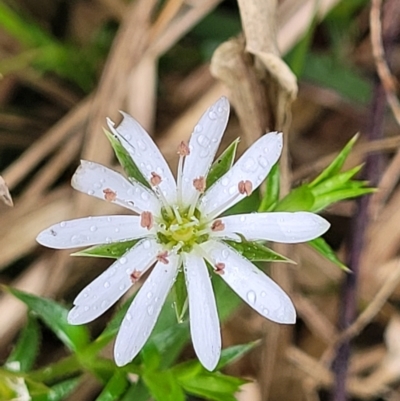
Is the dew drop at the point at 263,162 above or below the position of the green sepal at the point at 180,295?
above

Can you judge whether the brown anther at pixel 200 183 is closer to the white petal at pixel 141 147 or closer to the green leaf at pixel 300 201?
the white petal at pixel 141 147

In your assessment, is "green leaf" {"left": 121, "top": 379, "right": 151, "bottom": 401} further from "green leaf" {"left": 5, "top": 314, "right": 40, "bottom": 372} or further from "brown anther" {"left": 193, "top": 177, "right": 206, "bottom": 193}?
"brown anther" {"left": 193, "top": 177, "right": 206, "bottom": 193}

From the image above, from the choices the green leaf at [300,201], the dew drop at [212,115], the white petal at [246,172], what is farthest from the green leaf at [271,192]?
the dew drop at [212,115]

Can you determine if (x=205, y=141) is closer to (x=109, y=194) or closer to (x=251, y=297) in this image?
(x=109, y=194)

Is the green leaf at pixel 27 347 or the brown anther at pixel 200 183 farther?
the green leaf at pixel 27 347

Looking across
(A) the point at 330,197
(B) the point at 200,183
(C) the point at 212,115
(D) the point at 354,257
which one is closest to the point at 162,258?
(B) the point at 200,183

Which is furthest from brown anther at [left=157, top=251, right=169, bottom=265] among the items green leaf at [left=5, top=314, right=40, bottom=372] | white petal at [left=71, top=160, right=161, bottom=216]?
green leaf at [left=5, top=314, right=40, bottom=372]
